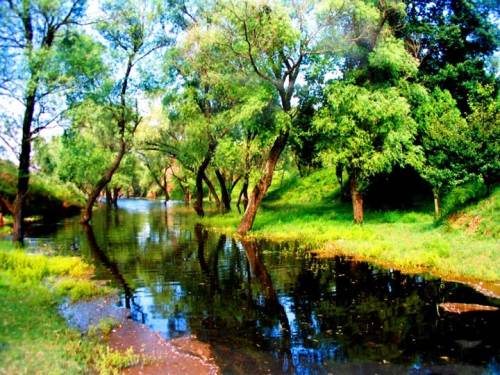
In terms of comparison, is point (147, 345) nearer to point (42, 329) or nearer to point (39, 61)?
point (42, 329)

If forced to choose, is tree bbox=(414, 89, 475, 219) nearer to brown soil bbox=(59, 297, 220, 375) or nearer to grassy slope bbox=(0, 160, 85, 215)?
brown soil bbox=(59, 297, 220, 375)

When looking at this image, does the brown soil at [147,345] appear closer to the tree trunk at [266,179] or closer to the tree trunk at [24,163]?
the tree trunk at [24,163]

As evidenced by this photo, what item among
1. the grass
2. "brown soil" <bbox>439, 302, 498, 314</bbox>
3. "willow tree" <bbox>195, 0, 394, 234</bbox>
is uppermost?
"willow tree" <bbox>195, 0, 394, 234</bbox>

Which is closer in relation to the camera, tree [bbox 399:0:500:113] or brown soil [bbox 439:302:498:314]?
brown soil [bbox 439:302:498:314]

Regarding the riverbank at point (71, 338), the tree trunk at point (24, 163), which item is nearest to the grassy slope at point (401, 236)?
the riverbank at point (71, 338)

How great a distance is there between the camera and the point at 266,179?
2905cm

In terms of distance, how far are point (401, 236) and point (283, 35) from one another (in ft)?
40.3

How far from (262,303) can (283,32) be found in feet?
51.6

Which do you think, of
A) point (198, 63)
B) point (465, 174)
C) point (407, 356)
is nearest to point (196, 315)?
point (407, 356)

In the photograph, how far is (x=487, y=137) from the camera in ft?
70.3

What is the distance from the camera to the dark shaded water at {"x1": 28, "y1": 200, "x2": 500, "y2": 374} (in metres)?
9.55

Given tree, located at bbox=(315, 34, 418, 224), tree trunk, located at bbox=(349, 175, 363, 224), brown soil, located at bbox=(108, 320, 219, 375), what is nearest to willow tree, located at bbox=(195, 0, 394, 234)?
tree, located at bbox=(315, 34, 418, 224)

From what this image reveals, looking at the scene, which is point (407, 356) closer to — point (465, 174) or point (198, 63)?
point (465, 174)

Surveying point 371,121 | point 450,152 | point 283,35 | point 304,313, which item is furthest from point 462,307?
point 283,35
